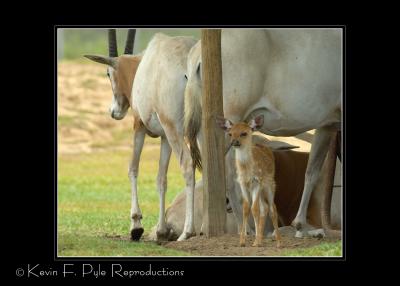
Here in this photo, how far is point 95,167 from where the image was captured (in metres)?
24.7

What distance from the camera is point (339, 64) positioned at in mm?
12844

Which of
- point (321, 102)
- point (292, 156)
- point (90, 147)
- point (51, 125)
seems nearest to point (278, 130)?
point (321, 102)

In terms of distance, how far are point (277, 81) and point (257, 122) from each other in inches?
43.0

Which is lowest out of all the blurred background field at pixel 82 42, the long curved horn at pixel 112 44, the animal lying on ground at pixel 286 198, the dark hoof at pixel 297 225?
the dark hoof at pixel 297 225

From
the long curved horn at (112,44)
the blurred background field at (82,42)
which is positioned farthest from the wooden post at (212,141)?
the blurred background field at (82,42)

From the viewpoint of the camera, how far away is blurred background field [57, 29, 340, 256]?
13.2 m

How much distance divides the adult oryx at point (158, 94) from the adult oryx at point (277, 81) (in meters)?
0.53

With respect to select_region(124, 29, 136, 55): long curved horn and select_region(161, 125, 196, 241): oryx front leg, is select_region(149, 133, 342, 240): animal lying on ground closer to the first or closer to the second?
select_region(161, 125, 196, 241): oryx front leg

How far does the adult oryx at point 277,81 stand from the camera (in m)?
12.4

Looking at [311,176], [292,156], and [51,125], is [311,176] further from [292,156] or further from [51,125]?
[51,125]

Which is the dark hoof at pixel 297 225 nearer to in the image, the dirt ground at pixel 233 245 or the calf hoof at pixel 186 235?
the dirt ground at pixel 233 245

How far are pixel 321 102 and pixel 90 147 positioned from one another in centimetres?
1572

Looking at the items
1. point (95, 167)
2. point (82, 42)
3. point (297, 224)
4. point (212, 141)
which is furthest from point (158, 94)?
point (82, 42)

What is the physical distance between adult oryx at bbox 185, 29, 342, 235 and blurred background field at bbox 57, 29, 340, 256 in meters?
1.67
